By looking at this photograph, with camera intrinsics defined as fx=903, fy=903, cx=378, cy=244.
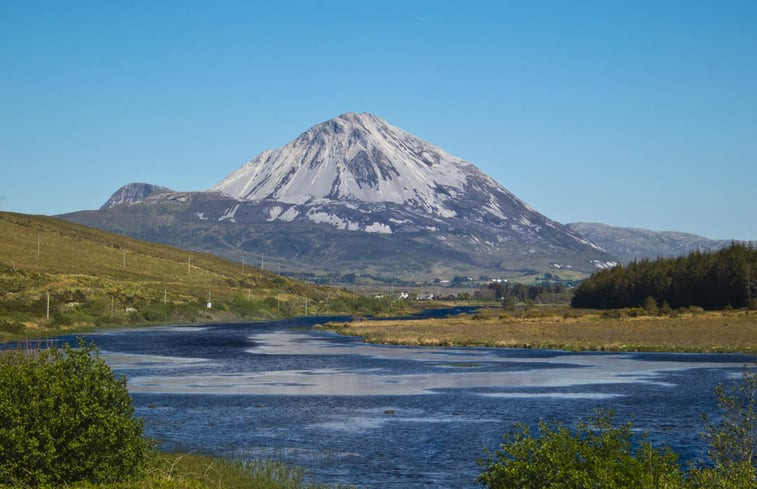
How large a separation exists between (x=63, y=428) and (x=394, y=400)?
31.5 metres

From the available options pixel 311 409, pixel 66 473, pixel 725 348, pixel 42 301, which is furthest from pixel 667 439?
pixel 42 301

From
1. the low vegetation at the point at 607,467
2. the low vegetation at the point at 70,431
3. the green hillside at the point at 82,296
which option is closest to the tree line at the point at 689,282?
the green hillside at the point at 82,296

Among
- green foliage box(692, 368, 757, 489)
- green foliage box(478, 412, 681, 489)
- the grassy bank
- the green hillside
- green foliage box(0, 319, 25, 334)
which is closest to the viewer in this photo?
green foliage box(692, 368, 757, 489)

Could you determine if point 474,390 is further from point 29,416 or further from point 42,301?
point 42,301

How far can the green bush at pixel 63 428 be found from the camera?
22.4 m

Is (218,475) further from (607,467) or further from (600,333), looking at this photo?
(600,333)

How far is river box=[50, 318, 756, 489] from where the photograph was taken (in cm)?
3525

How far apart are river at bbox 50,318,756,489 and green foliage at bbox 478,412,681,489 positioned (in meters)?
10.5

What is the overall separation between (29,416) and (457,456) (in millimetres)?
17259

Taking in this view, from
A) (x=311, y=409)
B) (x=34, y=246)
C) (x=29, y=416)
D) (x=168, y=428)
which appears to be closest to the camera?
(x=29, y=416)

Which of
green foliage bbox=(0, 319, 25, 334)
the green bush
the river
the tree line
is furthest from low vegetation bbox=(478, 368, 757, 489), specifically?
the tree line

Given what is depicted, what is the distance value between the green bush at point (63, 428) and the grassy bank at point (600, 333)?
2920 inches

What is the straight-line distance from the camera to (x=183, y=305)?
567ft

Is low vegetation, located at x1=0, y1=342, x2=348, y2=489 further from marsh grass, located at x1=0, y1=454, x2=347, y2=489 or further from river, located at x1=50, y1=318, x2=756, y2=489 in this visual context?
river, located at x1=50, y1=318, x2=756, y2=489
